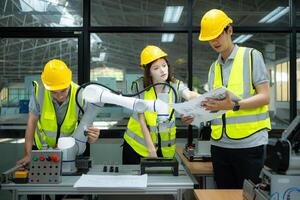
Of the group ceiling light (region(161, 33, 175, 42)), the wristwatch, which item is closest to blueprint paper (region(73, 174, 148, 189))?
the wristwatch

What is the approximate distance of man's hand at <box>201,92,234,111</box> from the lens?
5.90 feet

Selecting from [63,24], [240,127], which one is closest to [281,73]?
[240,127]

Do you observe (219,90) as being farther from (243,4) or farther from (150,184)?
(243,4)

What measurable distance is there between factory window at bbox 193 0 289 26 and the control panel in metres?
2.55

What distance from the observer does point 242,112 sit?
78.4 inches

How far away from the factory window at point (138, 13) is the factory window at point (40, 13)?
223 mm

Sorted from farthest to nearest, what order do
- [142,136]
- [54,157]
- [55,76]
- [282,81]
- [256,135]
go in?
[282,81] < [142,136] < [55,76] < [256,135] < [54,157]

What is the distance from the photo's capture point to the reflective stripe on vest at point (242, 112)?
1.97m

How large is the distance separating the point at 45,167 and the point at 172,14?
8.47 ft

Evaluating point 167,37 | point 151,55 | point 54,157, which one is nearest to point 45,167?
point 54,157

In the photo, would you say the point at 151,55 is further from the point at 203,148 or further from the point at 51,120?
the point at 203,148

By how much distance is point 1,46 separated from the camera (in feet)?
12.8

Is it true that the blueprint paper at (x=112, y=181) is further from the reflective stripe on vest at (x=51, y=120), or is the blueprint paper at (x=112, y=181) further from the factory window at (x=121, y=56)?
the factory window at (x=121, y=56)

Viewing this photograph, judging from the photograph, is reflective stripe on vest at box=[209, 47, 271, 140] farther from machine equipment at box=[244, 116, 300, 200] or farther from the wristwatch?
machine equipment at box=[244, 116, 300, 200]
